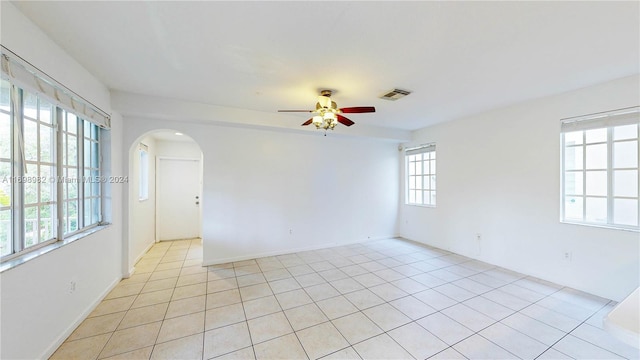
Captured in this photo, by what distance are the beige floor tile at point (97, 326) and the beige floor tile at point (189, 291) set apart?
21.4 inches

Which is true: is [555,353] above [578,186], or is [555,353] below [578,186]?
below

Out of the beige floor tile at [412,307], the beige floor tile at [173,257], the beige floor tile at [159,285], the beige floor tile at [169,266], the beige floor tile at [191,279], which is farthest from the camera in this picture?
the beige floor tile at [173,257]

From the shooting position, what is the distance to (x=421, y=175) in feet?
18.3

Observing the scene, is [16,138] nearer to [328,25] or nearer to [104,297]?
[104,297]

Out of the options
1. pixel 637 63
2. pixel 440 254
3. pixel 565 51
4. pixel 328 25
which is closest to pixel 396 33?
pixel 328 25

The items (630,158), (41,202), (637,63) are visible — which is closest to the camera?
(41,202)

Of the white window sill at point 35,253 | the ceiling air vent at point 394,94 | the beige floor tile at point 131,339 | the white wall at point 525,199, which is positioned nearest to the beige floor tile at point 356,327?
the beige floor tile at point 131,339

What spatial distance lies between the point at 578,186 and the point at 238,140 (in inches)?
202

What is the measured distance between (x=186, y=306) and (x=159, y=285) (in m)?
0.85

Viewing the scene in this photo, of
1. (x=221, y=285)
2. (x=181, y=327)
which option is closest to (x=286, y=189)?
(x=221, y=285)

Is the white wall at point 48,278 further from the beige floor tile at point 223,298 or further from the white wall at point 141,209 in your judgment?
the beige floor tile at point 223,298

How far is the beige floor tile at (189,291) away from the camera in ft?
Answer: 9.75

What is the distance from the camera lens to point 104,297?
2.90 m

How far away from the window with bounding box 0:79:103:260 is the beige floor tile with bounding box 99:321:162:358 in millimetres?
1038
